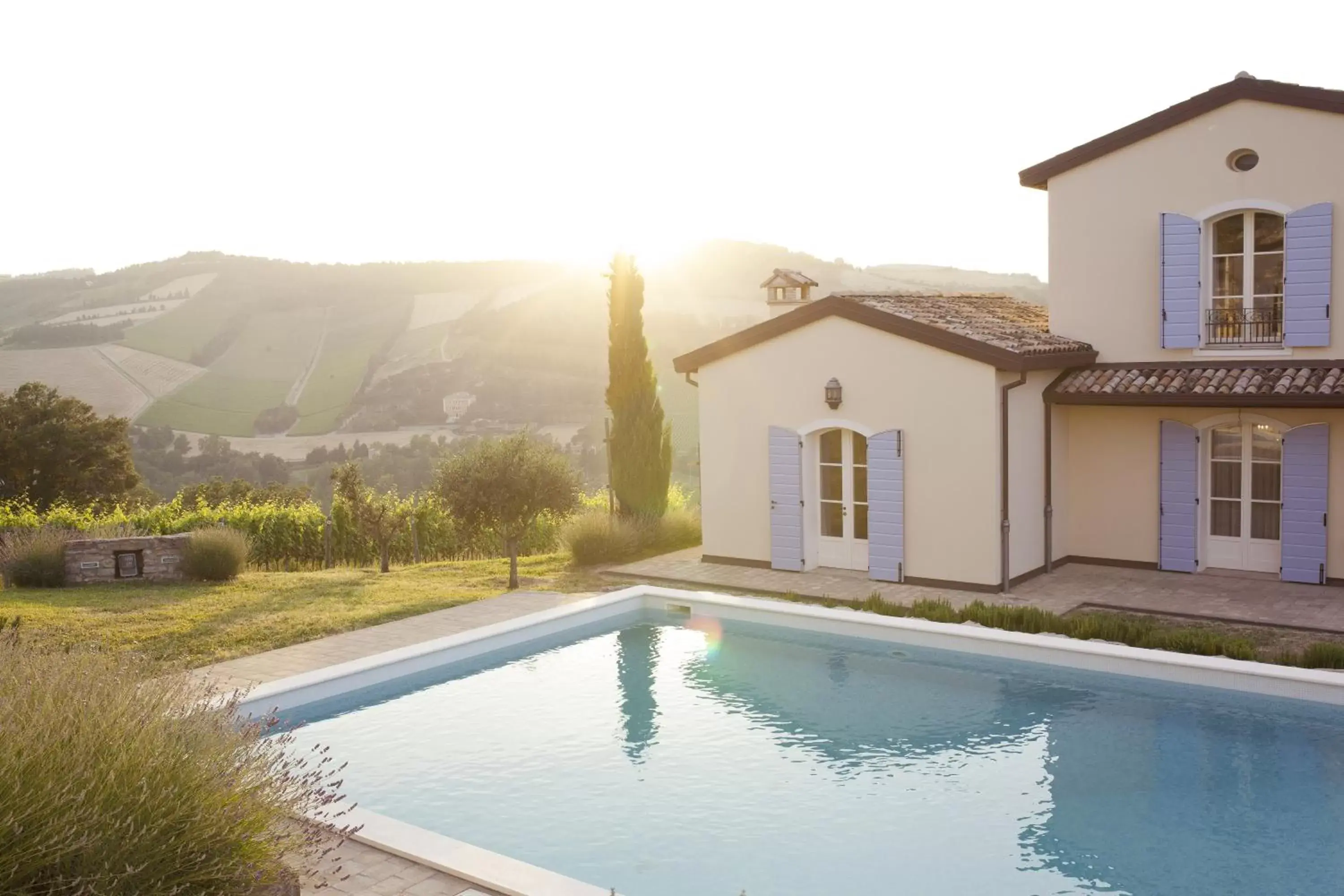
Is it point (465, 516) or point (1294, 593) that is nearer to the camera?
point (1294, 593)

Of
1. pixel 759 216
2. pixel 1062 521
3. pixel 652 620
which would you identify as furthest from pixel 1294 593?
pixel 759 216

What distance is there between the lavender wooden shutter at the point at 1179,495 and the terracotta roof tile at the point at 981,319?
5.29 feet

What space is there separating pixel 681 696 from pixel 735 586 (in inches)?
155

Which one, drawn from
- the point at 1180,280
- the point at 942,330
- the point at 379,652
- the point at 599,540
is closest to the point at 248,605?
the point at 379,652

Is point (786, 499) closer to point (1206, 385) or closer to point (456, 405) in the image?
point (1206, 385)

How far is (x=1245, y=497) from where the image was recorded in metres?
13.9

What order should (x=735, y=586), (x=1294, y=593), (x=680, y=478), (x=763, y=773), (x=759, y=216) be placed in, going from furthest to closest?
(x=759, y=216), (x=680, y=478), (x=735, y=586), (x=1294, y=593), (x=763, y=773)

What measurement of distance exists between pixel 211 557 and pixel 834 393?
9052 mm

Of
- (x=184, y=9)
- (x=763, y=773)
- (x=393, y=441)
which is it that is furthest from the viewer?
(x=393, y=441)

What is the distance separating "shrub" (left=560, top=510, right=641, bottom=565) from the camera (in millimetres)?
16812

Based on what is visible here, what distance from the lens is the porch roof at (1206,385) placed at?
12.4 m

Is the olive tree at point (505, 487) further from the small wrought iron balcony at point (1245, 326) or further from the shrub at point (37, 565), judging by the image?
the small wrought iron balcony at point (1245, 326)

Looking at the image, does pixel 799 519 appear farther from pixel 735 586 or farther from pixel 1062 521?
pixel 1062 521

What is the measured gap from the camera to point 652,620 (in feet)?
43.5
